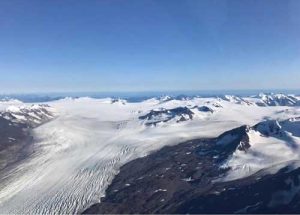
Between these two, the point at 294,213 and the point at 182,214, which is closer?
the point at 294,213

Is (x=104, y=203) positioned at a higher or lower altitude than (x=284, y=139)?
lower

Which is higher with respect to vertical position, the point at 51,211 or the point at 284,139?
the point at 284,139

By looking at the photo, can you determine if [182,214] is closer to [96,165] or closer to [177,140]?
[96,165]

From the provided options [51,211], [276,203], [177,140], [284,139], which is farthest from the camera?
[177,140]

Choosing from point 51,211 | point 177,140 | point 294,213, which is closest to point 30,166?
point 51,211

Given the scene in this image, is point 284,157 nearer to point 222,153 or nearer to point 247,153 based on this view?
point 247,153

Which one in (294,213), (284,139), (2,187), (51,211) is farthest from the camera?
(284,139)

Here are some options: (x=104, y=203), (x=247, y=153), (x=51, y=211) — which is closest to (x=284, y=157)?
(x=247, y=153)

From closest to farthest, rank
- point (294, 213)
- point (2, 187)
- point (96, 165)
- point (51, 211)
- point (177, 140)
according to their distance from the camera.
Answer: point (294, 213), point (51, 211), point (2, 187), point (96, 165), point (177, 140)

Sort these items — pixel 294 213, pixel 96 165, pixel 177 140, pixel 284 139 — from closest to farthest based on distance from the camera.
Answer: pixel 294 213 < pixel 96 165 < pixel 284 139 < pixel 177 140
